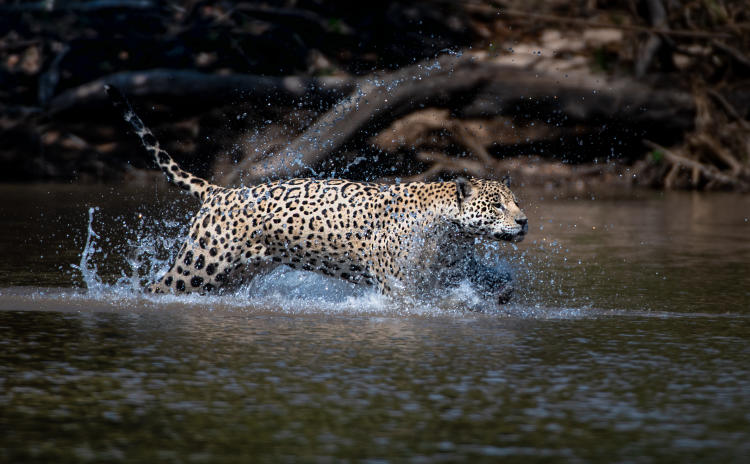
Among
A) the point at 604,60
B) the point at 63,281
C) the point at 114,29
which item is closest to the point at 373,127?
the point at 604,60

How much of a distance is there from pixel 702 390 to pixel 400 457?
1.95m

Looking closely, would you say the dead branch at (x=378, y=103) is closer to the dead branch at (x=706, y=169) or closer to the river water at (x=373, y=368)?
the dead branch at (x=706, y=169)

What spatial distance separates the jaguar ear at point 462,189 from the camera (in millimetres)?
8820

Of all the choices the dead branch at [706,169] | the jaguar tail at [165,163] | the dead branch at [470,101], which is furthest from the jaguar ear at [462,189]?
the dead branch at [706,169]

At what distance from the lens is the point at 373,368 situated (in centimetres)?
657

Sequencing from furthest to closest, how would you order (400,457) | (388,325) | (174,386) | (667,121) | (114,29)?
(114,29)
(667,121)
(388,325)
(174,386)
(400,457)

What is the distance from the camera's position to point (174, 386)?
6074 mm

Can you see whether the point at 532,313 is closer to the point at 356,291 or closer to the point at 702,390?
the point at 356,291

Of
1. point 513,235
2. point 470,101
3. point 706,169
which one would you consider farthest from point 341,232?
point 706,169

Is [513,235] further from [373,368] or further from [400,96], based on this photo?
[400,96]

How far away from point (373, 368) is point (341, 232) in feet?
8.89

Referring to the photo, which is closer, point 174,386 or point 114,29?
point 174,386

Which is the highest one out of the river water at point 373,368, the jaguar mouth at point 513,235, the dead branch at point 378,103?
the dead branch at point 378,103

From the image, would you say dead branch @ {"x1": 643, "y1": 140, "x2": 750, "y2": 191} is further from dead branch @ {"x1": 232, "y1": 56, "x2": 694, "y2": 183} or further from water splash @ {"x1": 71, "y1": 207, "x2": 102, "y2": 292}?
water splash @ {"x1": 71, "y1": 207, "x2": 102, "y2": 292}
